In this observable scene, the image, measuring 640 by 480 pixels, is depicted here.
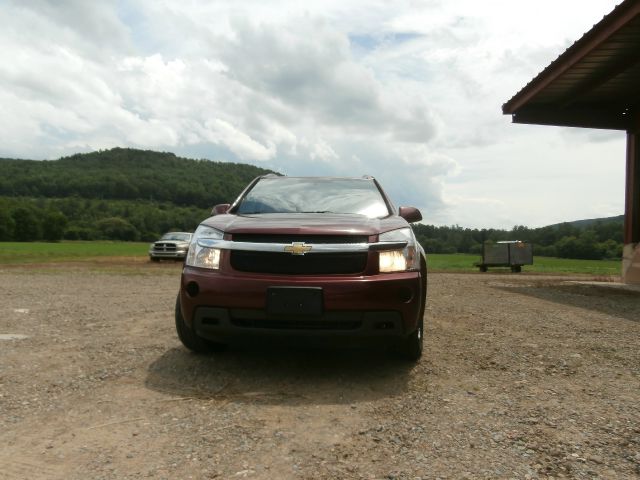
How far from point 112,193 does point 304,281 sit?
371 ft

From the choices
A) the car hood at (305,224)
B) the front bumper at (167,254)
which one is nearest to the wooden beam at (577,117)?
the car hood at (305,224)

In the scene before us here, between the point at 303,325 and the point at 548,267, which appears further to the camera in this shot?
the point at 548,267

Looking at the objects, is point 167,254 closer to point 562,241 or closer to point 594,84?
point 594,84

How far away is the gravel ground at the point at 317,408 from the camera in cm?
247

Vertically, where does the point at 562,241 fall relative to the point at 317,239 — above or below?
above

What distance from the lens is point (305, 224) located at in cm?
402

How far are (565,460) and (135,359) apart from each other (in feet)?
10.7

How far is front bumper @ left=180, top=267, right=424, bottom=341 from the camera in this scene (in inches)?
145

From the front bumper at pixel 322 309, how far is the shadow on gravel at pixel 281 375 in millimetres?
346

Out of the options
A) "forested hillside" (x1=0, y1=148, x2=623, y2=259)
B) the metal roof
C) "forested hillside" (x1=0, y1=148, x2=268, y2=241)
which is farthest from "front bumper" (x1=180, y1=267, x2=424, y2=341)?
"forested hillside" (x1=0, y1=148, x2=268, y2=241)

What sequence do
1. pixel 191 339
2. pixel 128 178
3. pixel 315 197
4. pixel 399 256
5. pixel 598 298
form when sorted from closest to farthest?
1. pixel 399 256
2. pixel 191 339
3. pixel 315 197
4. pixel 598 298
5. pixel 128 178

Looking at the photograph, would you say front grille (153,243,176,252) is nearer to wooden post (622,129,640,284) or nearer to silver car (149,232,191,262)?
silver car (149,232,191,262)

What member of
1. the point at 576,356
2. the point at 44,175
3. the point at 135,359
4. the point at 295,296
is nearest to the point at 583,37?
the point at 576,356

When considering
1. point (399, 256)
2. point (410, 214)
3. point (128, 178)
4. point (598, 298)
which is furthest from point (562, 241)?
point (128, 178)
